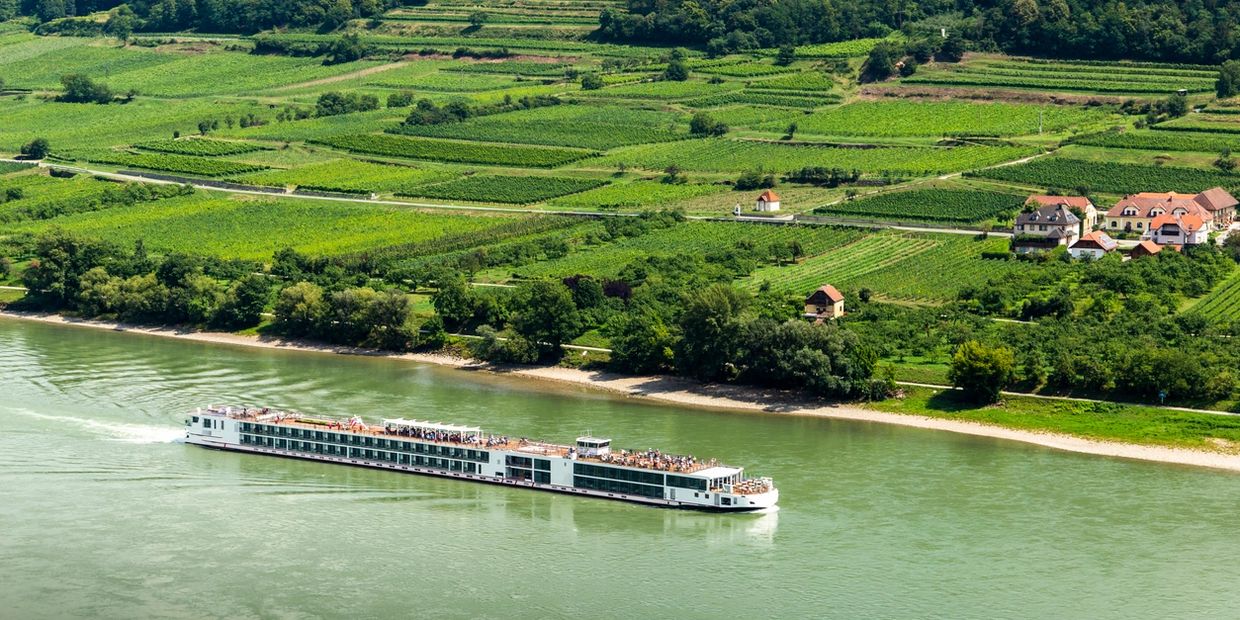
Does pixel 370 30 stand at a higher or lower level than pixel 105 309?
higher

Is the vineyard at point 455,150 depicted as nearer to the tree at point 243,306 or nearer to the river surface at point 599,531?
the tree at point 243,306

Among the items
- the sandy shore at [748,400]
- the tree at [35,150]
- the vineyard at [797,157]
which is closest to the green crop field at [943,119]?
the vineyard at [797,157]

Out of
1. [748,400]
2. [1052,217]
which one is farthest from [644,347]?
[1052,217]

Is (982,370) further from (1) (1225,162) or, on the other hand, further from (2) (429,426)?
(1) (1225,162)

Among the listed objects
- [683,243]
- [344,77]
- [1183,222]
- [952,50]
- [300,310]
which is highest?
[952,50]

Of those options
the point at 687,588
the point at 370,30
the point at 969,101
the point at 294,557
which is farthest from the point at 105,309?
the point at 370,30

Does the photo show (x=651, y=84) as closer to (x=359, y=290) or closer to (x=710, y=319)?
(x=359, y=290)
